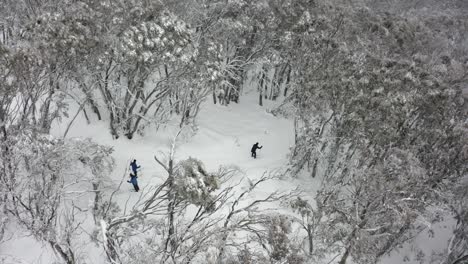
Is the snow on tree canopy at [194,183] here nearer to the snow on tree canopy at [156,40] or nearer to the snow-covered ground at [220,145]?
the snow on tree canopy at [156,40]

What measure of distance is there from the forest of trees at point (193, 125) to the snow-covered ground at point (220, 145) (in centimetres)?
76

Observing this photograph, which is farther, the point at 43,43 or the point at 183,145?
the point at 183,145

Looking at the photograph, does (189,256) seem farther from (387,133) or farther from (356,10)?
(356,10)

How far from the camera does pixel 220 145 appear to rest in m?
21.9

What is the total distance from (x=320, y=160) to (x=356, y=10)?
43.8ft

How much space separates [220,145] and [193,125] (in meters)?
2.16

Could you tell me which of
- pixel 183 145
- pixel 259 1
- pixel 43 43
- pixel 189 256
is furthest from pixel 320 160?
pixel 43 43

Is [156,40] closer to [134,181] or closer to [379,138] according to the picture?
[134,181]

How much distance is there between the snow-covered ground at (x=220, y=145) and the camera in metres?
18.8

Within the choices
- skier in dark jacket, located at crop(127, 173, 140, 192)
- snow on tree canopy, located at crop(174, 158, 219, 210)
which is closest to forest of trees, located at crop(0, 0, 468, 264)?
snow on tree canopy, located at crop(174, 158, 219, 210)

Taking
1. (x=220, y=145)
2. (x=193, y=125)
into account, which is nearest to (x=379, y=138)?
(x=220, y=145)

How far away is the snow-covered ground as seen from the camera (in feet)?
61.8

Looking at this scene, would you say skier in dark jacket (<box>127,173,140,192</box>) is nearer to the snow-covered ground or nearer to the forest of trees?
the snow-covered ground

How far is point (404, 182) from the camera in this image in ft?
42.2
